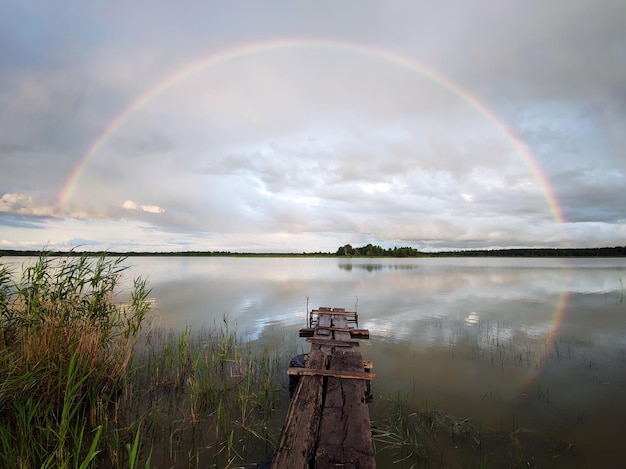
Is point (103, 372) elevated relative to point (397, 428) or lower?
elevated

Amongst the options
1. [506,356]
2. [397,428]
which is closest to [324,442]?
[397,428]

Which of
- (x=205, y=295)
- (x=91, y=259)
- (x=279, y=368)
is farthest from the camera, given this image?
(x=205, y=295)

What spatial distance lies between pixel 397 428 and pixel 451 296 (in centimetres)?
1937

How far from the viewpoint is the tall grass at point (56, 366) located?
181 inches

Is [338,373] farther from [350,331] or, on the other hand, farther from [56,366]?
[56,366]

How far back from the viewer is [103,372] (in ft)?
20.3

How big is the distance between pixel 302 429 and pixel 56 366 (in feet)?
15.0

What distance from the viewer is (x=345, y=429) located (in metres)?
4.34

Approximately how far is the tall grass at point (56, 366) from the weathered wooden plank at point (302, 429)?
2663mm

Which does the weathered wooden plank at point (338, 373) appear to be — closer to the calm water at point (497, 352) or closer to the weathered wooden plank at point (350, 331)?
the calm water at point (497, 352)

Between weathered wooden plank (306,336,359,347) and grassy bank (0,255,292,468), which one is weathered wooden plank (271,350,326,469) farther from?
weathered wooden plank (306,336,359,347)

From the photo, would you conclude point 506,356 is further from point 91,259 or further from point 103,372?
point 91,259

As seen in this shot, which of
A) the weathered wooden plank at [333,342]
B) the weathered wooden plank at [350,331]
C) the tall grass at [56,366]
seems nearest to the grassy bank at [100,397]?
the tall grass at [56,366]

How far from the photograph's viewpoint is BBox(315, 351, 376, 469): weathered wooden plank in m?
3.69
